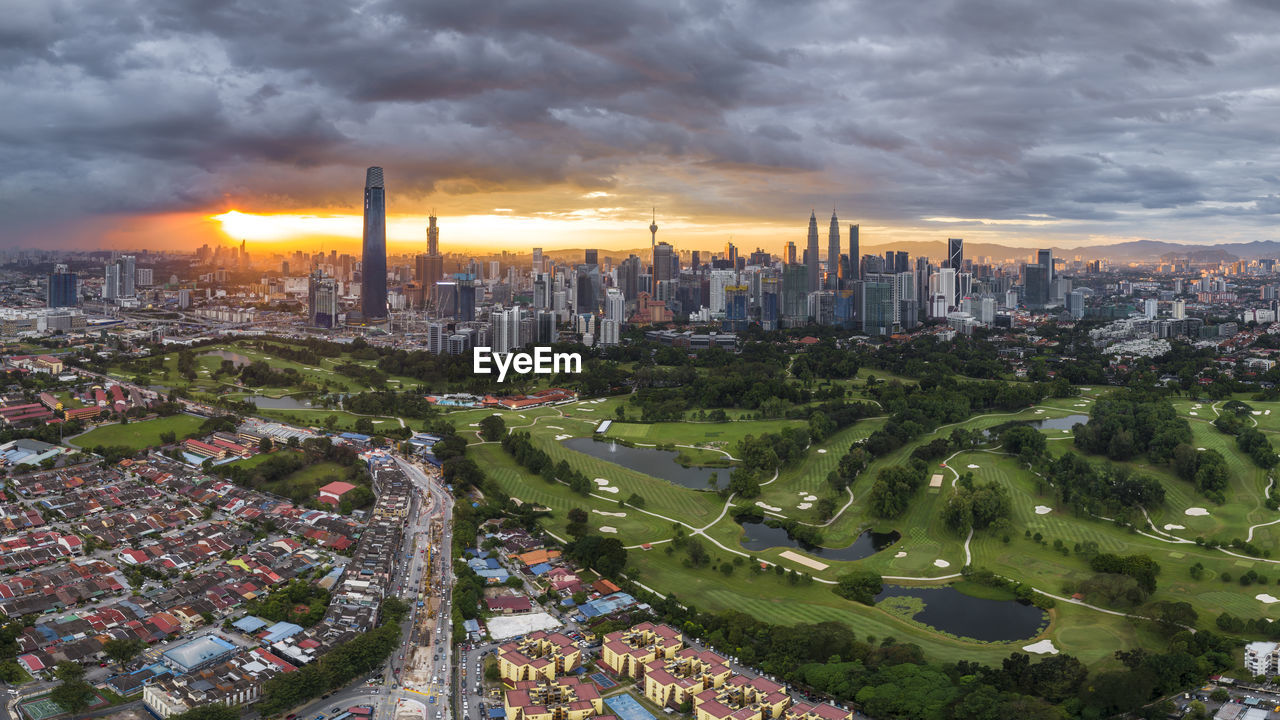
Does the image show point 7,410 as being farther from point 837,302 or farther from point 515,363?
point 837,302

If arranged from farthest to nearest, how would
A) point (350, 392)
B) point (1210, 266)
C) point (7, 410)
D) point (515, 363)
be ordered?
1. point (1210, 266)
2. point (515, 363)
3. point (350, 392)
4. point (7, 410)

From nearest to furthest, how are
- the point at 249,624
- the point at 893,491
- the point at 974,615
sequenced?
the point at 249,624 < the point at 974,615 < the point at 893,491

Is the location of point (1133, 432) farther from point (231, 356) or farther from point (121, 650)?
point (231, 356)

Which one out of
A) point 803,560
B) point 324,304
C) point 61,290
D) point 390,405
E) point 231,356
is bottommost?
point 803,560

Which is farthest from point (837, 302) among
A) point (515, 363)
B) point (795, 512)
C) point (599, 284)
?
point (795, 512)

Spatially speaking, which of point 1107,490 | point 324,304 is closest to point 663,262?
point 324,304
